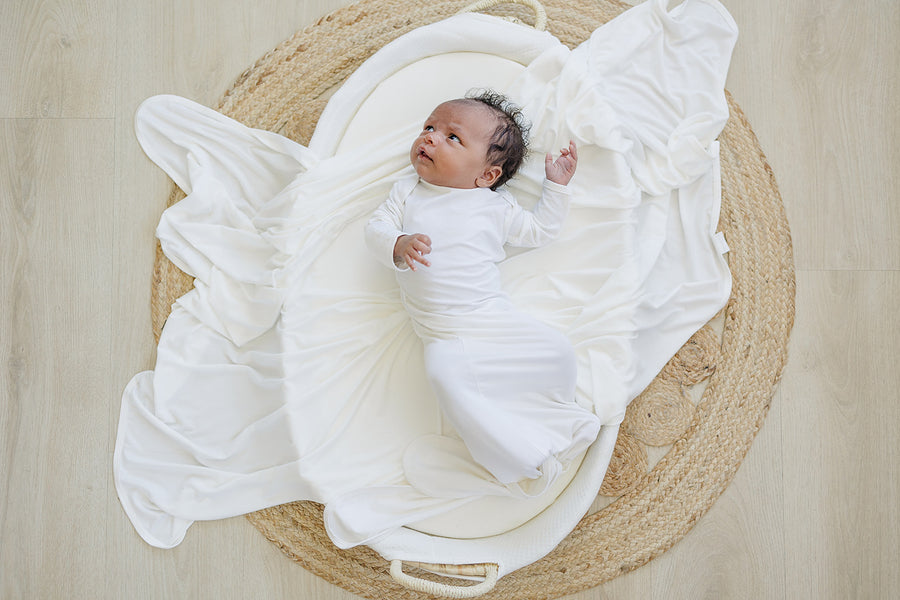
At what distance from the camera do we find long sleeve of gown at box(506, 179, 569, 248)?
1.30m

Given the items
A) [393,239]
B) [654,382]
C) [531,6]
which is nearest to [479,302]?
[393,239]

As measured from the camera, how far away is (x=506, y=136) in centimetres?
125

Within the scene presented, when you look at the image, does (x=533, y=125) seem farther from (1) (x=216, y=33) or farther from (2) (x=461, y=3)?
(1) (x=216, y=33)

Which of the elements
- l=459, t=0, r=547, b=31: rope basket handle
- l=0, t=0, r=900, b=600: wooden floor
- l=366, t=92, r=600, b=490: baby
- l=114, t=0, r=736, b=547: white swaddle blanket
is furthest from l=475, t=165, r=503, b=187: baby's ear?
l=0, t=0, r=900, b=600: wooden floor

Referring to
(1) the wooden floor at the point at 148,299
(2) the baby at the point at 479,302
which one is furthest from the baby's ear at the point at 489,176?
(1) the wooden floor at the point at 148,299

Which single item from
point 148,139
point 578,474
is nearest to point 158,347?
point 148,139

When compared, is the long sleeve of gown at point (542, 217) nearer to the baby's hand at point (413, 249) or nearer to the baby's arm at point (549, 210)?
the baby's arm at point (549, 210)

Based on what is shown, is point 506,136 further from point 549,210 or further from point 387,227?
point 387,227

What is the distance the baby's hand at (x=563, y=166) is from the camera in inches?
51.2

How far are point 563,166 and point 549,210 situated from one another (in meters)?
0.09

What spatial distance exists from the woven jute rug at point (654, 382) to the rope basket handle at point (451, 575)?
151 millimetres

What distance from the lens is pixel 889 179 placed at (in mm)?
1500

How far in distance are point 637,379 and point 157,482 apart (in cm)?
94

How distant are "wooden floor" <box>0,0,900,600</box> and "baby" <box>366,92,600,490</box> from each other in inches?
16.8
